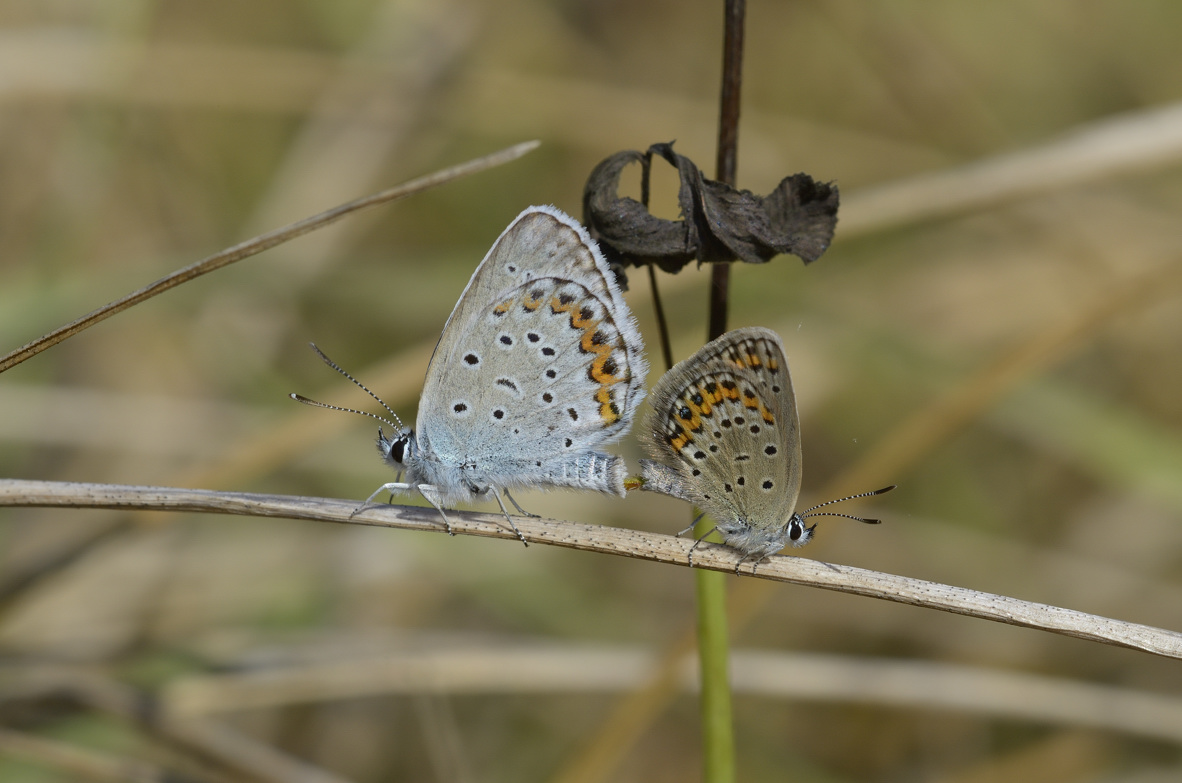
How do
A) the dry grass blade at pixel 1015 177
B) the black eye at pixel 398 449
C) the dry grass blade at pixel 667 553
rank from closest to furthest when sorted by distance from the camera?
the dry grass blade at pixel 667 553 < the black eye at pixel 398 449 < the dry grass blade at pixel 1015 177

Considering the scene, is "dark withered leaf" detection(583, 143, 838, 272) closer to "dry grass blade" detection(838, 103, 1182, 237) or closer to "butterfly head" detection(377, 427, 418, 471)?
"butterfly head" detection(377, 427, 418, 471)

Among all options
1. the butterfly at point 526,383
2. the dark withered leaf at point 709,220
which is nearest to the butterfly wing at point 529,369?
the butterfly at point 526,383

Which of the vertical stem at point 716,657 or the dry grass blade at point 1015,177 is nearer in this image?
the vertical stem at point 716,657

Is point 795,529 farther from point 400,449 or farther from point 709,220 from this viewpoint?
point 400,449

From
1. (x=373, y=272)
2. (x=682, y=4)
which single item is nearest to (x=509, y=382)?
(x=373, y=272)

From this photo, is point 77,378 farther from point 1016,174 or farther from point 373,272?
point 1016,174

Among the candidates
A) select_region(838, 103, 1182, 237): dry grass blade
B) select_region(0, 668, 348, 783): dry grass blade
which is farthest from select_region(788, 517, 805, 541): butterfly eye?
select_region(0, 668, 348, 783): dry grass blade

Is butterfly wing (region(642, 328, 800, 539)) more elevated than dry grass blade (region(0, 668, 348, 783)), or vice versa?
butterfly wing (region(642, 328, 800, 539))

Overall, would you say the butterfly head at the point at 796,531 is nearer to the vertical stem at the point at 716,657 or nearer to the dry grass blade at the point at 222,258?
the vertical stem at the point at 716,657
